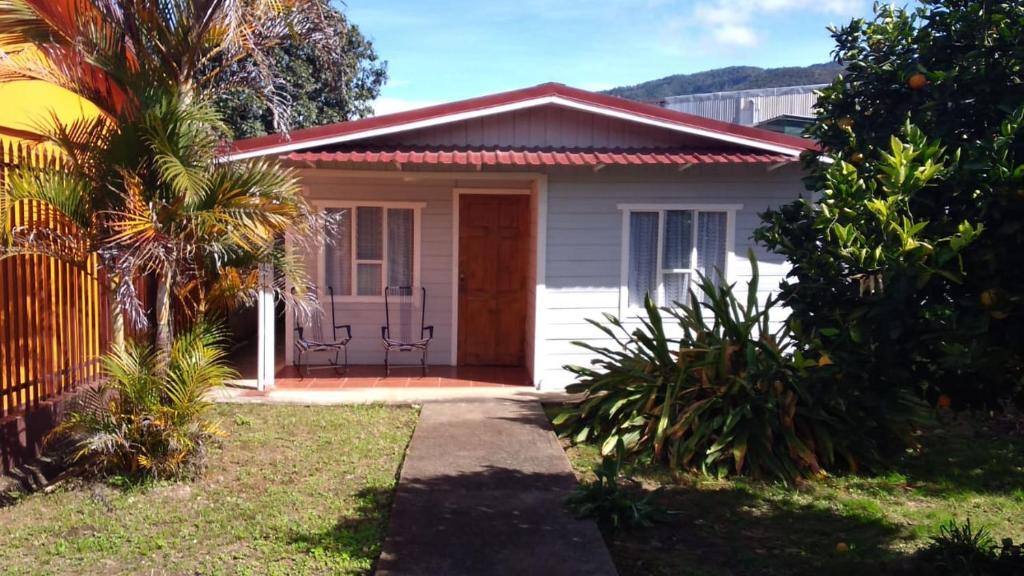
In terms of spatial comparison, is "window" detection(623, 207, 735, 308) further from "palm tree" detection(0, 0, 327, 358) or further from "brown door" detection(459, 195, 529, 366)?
"palm tree" detection(0, 0, 327, 358)

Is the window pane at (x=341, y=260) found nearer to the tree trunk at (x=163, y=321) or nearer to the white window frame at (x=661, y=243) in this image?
the white window frame at (x=661, y=243)

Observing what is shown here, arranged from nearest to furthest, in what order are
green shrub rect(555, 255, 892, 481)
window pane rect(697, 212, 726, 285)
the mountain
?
green shrub rect(555, 255, 892, 481) < window pane rect(697, 212, 726, 285) < the mountain

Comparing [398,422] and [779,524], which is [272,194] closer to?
[398,422]

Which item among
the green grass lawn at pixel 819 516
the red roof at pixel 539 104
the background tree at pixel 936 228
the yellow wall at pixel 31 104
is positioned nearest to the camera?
the background tree at pixel 936 228

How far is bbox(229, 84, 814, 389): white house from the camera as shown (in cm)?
933

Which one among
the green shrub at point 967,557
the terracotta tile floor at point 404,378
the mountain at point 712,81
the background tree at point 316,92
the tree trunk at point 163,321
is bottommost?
the terracotta tile floor at point 404,378

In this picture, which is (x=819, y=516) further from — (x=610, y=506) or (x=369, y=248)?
(x=369, y=248)

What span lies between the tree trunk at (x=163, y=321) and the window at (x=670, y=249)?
5.26 meters

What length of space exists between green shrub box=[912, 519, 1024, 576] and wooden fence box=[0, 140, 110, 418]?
18.9ft

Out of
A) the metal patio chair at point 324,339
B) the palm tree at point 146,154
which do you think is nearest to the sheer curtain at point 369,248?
the metal patio chair at point 324,339

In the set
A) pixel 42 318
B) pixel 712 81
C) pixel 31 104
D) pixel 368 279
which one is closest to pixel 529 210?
pixel 368 279

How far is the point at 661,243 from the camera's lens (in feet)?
32.6

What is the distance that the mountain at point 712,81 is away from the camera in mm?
37688

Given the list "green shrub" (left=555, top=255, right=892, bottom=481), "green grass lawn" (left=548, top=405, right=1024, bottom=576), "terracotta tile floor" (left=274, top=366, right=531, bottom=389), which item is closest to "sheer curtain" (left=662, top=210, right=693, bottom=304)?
"terracotta tile floor" (left=274, top=366, right=531, bottom=389)
